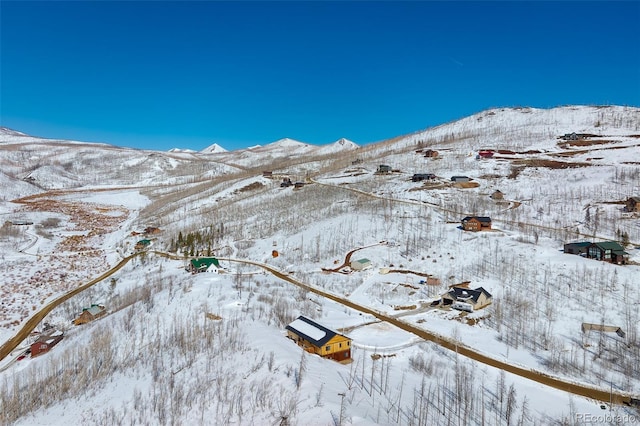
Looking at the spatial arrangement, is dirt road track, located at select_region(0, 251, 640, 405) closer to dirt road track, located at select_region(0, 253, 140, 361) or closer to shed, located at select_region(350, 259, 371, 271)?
dirt road track, located at select_region(0, 253, 140, 361)

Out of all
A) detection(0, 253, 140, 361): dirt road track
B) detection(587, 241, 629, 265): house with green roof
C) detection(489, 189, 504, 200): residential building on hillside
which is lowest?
detection(0, 253, 140, 361): dirt road track

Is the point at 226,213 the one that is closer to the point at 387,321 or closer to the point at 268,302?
the point at 268,302

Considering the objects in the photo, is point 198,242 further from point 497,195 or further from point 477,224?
point 497,195

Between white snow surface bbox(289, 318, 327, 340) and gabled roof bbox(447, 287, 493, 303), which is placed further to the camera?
gabled roof bbox(447, 287, 493, 303)

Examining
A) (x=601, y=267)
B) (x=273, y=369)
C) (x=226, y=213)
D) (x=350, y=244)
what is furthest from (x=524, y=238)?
(x=226, y=213)

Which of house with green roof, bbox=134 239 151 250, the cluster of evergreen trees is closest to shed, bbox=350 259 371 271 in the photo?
the cluster of evergreen trees

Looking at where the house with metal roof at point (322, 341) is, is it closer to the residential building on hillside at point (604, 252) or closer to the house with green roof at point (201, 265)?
the house with green roof at point (201, 265)

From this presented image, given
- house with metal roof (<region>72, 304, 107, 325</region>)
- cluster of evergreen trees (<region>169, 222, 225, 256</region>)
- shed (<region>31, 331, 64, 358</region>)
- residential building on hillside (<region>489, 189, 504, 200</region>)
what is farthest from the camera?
residential building on hillside (<region>489, 189, 504, 200</region>)
